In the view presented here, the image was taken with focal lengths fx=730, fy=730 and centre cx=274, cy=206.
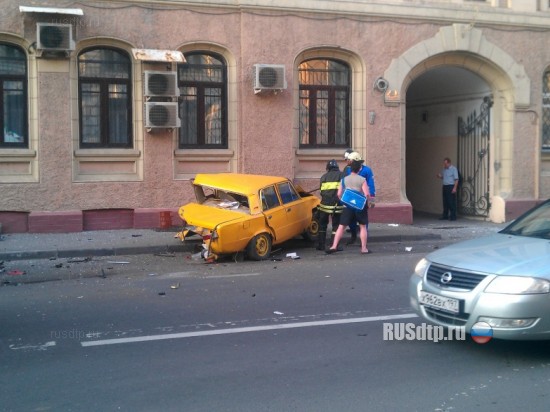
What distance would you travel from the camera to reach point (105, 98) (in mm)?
16078

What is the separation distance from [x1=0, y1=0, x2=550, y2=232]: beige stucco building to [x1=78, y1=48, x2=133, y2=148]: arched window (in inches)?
1.2

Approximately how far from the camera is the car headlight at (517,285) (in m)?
6.03

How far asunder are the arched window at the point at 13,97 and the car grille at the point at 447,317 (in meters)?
11.3

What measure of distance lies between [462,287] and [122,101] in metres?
11.5

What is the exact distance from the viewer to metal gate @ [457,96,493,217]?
19.4m

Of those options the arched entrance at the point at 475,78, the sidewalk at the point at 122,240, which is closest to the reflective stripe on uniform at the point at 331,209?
the sidewalk at the point at 122,240

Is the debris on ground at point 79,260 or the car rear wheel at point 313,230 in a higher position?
the car rear wheel at point 313,230

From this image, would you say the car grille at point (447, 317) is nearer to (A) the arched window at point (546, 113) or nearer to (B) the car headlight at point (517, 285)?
(B) the car headlight at point (517, 285)

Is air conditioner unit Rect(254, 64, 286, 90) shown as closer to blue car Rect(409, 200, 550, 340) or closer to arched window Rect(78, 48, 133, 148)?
arched window Rect(78, 48, 133, 148)

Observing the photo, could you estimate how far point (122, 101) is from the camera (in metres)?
16.2

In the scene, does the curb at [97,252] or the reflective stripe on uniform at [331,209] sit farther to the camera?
the reflective stripe on uniform at [331,209]

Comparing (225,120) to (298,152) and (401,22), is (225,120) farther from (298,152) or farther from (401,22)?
(401,22)

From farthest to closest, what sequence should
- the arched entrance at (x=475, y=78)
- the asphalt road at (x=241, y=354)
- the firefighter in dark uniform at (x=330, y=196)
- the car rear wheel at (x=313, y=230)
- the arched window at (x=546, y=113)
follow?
the arched window at (x=546, y=113) < the arched entrance at (x=475, y=78) < the car rear wheel at (x=313, y=230) < the firefighter in dark uniform at (x=330, y=196) < the asphalt road at (x=241, y=354)

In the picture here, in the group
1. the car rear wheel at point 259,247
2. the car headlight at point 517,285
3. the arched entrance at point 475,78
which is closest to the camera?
the car headlight at point 517,285
